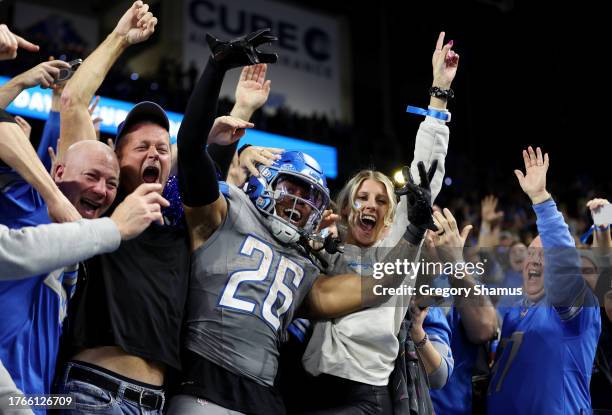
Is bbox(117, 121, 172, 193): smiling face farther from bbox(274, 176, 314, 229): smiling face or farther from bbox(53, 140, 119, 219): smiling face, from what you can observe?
bbox(274, 176, 314, 229): smiling face

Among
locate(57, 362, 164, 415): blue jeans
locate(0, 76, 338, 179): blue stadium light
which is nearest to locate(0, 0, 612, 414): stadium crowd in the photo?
locate(57, 362, 164, 415): blue jeans

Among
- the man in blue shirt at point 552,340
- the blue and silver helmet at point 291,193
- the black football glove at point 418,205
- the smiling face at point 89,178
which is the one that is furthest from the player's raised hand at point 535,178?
the smiling face at point 89,178

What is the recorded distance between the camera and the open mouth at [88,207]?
2340mm

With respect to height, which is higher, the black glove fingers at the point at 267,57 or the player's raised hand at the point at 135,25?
the player's raised hand at the point at 135,25

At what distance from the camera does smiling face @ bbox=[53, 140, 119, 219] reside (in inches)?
91.3

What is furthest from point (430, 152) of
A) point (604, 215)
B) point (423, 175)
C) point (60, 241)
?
point (60, 241)

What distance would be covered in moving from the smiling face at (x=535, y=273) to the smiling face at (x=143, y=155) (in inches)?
76.9

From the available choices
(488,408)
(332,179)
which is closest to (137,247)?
(488,408)

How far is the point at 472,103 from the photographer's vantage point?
1148cm

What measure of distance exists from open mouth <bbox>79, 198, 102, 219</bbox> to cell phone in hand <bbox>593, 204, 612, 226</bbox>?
91.6 inches

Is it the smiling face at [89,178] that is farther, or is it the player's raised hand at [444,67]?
the player's raised hand at [444,67]

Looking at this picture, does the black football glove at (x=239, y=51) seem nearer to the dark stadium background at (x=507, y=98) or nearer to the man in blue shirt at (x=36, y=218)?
the man in blue shirt at (x=36, y=218)

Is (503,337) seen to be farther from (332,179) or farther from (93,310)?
(332,179)

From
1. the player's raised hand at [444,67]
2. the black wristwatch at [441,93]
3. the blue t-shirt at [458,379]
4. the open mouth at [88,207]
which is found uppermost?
the player's raised hand at [444,67]
